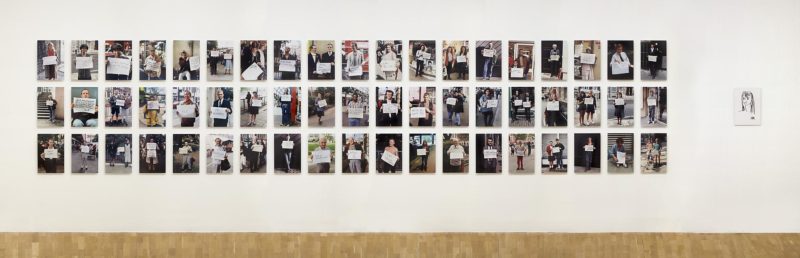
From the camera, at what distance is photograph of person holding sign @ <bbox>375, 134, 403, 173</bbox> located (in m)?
3.51

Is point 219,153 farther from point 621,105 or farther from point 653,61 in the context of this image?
point 653,61

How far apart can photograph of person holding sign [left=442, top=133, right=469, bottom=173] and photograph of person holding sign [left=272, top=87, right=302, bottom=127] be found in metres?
0.94

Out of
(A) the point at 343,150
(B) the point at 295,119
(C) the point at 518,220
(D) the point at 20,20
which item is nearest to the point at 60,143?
(D) the point at 20,20

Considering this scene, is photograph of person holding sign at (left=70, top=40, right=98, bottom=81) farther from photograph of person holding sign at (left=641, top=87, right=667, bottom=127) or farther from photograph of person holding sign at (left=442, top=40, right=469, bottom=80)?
photograph of person holding sign at (left=641, top=87, right=667, bottom=127)

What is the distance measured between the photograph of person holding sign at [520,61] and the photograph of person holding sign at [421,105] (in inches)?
20.1

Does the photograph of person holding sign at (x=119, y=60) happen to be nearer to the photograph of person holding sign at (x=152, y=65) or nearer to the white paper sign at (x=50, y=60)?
the photograph of person holding sign at (x=152, y=65)

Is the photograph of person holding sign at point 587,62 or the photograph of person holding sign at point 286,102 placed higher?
the photograph of person holding sign at point 587,62

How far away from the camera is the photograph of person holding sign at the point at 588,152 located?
3512 mm

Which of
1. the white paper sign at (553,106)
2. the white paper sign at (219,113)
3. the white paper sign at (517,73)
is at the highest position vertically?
the white paper sign at (517,73)

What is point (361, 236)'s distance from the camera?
352 cm

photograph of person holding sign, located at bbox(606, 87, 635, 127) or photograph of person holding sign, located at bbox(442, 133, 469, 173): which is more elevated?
photograph of person holding sign, located at bbox(606, 87, 635, 127)

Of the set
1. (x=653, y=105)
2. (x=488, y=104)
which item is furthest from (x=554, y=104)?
(x=653, y=105)

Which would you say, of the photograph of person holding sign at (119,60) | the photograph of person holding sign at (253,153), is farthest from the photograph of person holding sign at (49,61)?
the photograph of person holding sign at (253,153)

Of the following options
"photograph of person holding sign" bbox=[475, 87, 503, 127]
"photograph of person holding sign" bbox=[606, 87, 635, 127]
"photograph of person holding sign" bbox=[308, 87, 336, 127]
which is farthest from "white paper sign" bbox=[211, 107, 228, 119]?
"photograph of person holding sign" bbox=[606, 87, 635, 127]
